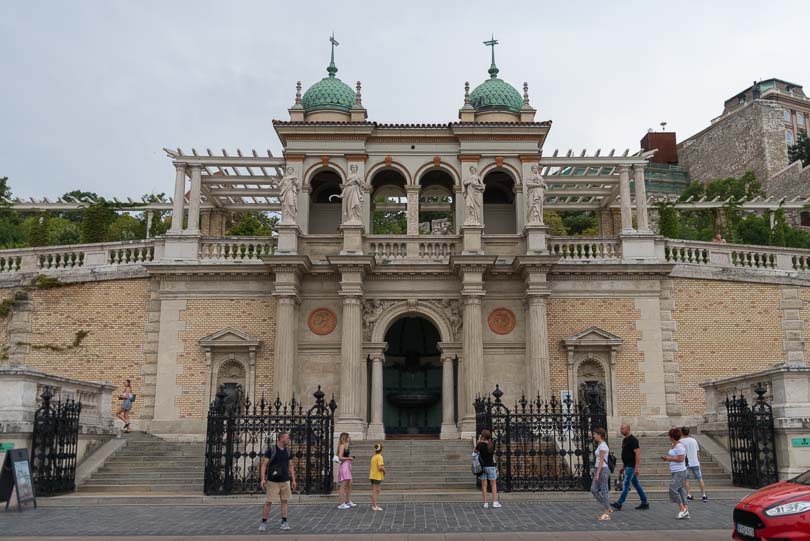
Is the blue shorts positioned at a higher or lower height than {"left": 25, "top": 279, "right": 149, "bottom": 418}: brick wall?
lower

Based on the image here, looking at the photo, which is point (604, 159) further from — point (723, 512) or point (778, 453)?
point (723, 512)

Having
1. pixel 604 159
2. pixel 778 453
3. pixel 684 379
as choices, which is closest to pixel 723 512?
pixel 778 453

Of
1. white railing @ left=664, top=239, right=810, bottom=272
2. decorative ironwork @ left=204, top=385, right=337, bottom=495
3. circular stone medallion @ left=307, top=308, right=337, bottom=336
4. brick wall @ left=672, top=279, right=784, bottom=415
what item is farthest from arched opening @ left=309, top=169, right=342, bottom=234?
brick wall @ left=672, top=279, right=784, bottom=415

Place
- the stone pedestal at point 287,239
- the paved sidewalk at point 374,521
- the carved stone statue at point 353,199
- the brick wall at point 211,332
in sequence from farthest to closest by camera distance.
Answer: the carved stone statue at point 353,199, the stone pedestal at point 287,239, the brick wall at point 211,332, the paved sidewalk at point 374,521

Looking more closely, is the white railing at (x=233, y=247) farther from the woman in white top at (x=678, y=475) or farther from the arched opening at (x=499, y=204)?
the woman in white top at (x=678, y=475)

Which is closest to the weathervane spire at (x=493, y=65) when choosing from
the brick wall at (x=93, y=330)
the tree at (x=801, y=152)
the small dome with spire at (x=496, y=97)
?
the small dome with spire at (x=496, y=97)

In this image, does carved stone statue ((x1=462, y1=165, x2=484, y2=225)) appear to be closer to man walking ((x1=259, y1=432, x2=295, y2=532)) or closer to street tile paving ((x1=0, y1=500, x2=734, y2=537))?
street tile paving ((x1=0, y1=500, x2=734, y2=537))

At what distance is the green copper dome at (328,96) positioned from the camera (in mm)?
28984

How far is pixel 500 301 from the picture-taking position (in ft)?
87.5

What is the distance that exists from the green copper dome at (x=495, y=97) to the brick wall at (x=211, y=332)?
11.0 m

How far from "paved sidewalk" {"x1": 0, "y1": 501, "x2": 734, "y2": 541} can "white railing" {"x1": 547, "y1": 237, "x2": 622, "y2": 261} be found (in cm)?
1244

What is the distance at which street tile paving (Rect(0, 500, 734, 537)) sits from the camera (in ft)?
40.5

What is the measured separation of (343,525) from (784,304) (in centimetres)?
1983

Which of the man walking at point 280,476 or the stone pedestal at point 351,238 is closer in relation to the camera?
the man walking at point 280,476
